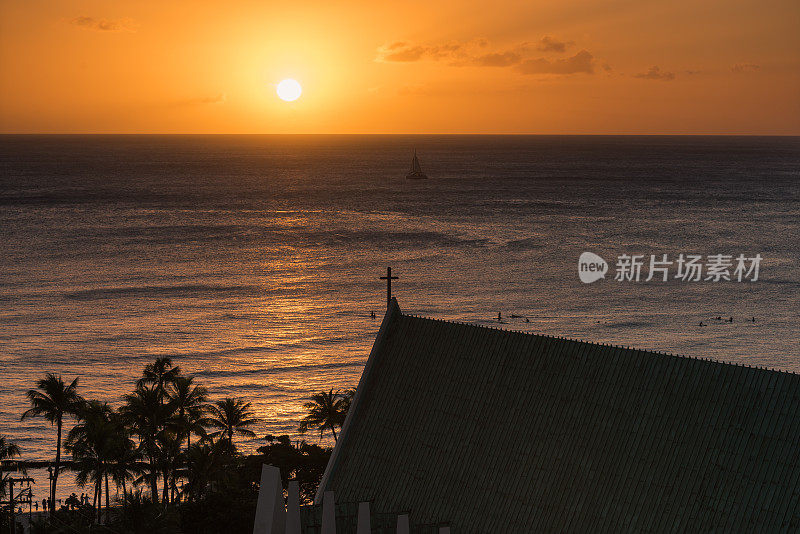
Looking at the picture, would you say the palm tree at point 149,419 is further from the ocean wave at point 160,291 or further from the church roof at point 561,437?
the ocean wave at point 160,291

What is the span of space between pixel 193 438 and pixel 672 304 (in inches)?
2449

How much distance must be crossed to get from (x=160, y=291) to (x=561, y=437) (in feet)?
309

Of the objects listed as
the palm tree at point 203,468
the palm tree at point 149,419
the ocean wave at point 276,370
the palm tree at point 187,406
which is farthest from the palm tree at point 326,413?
the ocean wave at point 276,370

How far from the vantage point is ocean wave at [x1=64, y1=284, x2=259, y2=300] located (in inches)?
4257

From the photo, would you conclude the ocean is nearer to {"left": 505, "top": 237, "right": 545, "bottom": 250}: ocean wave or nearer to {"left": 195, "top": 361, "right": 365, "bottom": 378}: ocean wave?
{"left": 195, "top": 361, "right": 365, "bottom": 378}: ocean wave

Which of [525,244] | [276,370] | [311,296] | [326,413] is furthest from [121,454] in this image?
[525,244]

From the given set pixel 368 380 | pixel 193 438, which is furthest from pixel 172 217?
pixel 368 380

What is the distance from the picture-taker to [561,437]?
24.5 metres

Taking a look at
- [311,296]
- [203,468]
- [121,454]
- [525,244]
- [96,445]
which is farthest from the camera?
[525,244]

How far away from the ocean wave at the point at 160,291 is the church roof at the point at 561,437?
85.8 meters

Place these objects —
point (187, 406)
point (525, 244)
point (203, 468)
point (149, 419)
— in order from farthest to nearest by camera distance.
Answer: point (525, 244)
point (187, 406)
point (149, 419)
point (203, 468)

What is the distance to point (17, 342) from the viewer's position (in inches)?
3418

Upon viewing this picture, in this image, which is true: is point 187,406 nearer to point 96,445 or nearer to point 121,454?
point 121,454

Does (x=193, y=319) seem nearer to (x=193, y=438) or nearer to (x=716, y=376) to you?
(x=193, y=438)
